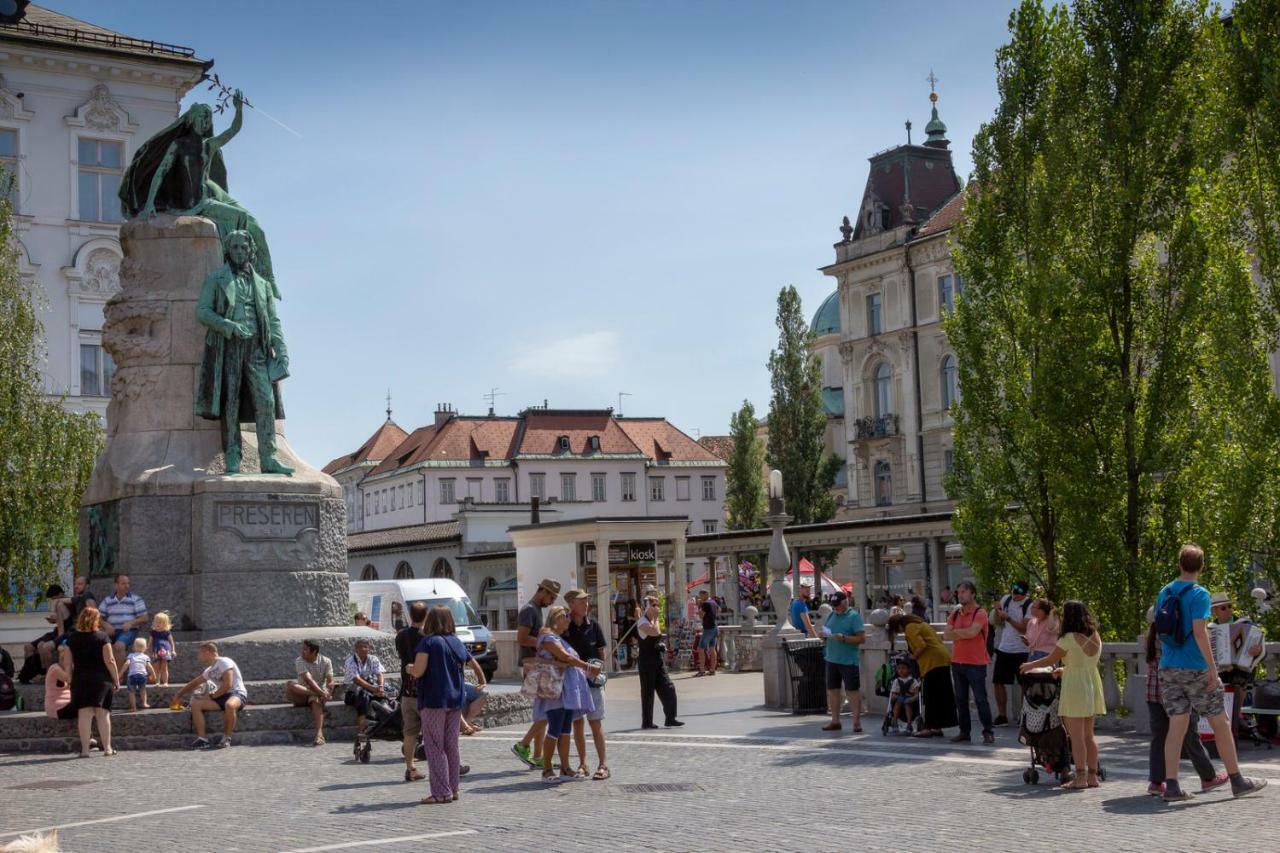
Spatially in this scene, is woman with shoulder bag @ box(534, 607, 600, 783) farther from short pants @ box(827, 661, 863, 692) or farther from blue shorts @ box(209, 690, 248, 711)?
short pants @ box(827, 661, 863, 692)

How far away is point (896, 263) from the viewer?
68312 millimetres

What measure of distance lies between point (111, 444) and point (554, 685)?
8.08 metres

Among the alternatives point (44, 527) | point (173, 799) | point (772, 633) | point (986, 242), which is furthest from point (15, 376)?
point (173, 799)

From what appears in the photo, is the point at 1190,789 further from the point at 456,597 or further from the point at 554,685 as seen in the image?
the point at 456,597

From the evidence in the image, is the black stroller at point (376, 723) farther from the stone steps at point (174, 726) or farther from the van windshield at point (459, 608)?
the van windshield at point (459, 608)

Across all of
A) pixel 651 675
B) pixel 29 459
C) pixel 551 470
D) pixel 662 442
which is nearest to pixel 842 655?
pixel 651 675

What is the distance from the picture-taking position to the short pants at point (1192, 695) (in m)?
11.3

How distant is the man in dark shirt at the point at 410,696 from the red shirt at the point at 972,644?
5.44 metres

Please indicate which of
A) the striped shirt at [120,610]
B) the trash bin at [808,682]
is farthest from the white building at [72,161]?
the trash bin at [808,682]

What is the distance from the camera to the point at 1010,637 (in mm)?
17078

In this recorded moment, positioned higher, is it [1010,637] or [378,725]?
[1010,637]

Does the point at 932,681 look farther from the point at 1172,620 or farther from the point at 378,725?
the point at 378,725

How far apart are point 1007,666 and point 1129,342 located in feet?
15.0

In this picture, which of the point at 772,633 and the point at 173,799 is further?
the point at 772,633
